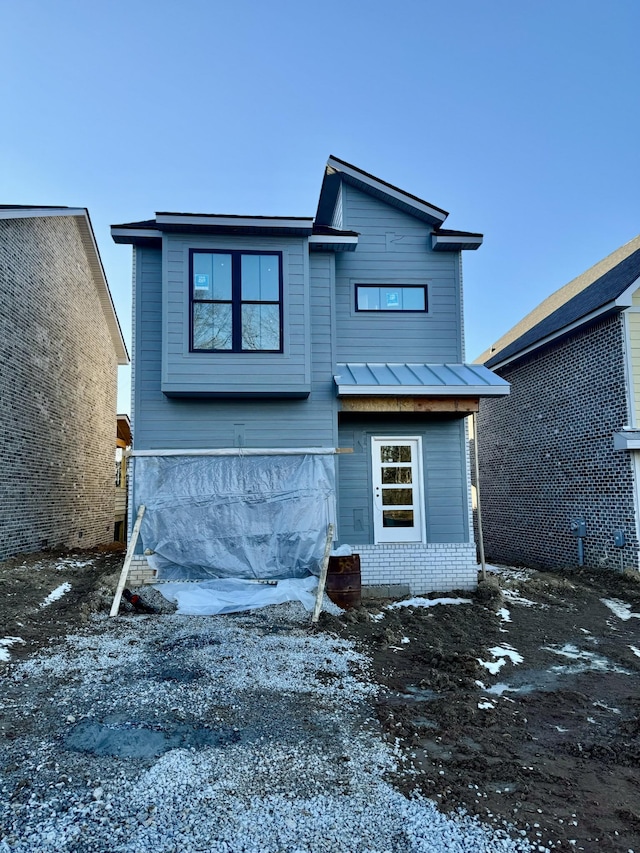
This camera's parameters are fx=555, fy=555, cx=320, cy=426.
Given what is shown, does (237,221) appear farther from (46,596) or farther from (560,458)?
(560,458)

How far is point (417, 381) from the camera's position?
896 centimetres

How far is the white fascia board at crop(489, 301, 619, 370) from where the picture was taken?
10.5m

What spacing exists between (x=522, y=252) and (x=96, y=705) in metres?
26.2

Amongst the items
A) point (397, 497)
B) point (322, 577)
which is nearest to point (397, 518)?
point (397, 497)

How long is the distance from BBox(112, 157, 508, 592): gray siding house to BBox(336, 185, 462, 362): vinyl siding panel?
0.02 metres

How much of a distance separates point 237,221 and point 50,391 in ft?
22.5

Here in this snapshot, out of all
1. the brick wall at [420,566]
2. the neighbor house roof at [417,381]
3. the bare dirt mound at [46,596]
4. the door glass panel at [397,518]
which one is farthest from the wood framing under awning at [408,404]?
the bare dirt mound at [46,596]

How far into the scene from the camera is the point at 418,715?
4391mm

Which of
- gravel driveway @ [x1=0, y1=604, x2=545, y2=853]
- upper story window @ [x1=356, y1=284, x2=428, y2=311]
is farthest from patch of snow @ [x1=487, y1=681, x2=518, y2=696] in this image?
upper story window @ [x1=356, y1=284, x2=428, y2=311]

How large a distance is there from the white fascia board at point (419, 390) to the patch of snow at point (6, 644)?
536 cm

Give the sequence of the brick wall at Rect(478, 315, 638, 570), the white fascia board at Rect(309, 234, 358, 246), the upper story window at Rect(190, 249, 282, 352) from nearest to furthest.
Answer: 1. the upper story window at Rect(190, 249, 282, 352)
2. the white fascia board at Rect(309, 234, 358, 246)
3. the brick wall at Rect(478, 315, 638, 570)

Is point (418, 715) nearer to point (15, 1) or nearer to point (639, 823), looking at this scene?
point (639, 823)

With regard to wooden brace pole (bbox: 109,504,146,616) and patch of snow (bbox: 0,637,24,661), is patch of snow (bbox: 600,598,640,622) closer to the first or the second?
wooden brace pole (bbox: 109,504,146,616)

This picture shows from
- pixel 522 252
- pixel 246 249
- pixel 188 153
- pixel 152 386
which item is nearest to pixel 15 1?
pixel 188 153
